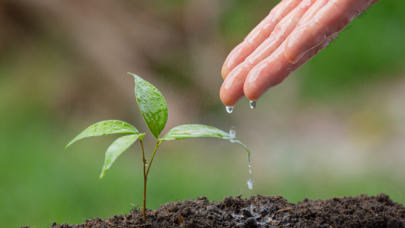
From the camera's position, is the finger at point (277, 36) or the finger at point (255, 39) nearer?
the finger at point (277, 36)

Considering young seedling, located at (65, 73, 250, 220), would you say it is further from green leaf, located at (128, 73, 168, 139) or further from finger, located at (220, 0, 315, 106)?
finger, located at (220, 0, 315, 106)

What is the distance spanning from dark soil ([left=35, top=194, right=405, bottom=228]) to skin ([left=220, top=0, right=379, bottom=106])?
13.9 inches

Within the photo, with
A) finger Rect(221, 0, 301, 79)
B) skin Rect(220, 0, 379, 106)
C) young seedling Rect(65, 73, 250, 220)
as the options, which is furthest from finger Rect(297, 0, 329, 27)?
young seedling Rect(65, 73, 250, 220)

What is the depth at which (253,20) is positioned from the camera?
2.84 metres

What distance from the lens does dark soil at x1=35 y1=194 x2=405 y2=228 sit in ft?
2.69

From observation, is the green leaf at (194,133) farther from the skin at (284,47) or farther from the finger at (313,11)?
the finger at (313,11)

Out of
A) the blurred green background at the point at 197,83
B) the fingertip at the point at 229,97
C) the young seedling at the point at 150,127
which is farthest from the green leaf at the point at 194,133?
the blurred green background at the point at 197,83

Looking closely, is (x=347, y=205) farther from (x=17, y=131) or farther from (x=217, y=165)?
(x=17, y=131)

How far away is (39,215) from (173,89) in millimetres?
1625

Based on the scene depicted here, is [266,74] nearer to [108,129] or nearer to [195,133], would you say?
[195,133]

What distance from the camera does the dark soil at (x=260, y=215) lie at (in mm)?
821

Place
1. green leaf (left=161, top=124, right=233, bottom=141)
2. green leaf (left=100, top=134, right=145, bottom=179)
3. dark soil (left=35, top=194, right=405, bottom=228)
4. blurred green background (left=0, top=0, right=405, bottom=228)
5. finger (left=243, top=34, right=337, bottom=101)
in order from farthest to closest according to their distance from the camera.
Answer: blurred green background (left=0, top=0, right=405, bottom=228), finger (left=243, top=34, right=337, bottom=101), dark soil (left=35, top=194, right=405, bottom=228), green leaf (left=161, top=124, right=233, bottom=141), green leaf (left=100, top=134, right=145, bottom=179)

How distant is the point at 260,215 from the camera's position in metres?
0.93

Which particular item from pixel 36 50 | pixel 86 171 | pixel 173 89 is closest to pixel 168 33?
pixel 173 89
